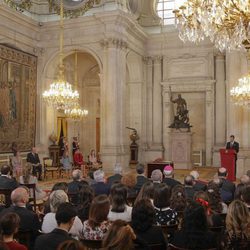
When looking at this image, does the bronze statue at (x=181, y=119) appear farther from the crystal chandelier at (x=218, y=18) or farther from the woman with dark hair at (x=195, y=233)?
the woman with dark hair at (x=195, y=233)

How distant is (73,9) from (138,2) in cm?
384

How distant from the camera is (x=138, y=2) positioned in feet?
62.7

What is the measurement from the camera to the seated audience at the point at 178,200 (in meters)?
5.15

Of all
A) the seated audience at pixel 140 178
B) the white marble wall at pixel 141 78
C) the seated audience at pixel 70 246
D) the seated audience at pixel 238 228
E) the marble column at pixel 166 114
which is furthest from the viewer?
the marble column at pixel 166 114

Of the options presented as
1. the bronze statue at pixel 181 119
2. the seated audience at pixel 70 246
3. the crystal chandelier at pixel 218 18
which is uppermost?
the crystal chandelier at pixel 218 18

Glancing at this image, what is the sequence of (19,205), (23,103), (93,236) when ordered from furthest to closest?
(23,103), (19,205), (93,236)

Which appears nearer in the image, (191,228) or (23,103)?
(191,228)

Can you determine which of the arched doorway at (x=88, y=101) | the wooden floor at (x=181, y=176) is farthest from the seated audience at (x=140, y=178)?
the arched doorway at (x=88, y=101)

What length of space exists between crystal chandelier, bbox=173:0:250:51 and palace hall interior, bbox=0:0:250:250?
25 mm

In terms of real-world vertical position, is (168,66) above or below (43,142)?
above

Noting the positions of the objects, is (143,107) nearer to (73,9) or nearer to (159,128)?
(159,128)

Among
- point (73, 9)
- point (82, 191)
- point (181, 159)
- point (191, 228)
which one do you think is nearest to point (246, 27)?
point (82, 191)

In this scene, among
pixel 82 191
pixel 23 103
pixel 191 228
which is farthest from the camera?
pixel 23 103

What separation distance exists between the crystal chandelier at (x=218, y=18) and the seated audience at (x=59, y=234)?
527cm
